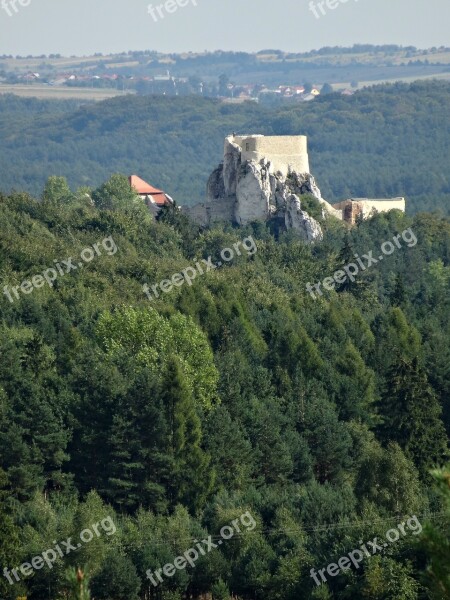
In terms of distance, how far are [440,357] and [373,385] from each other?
8.90 ft

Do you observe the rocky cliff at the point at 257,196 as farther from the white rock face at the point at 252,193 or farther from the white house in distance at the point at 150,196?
the white house in distance at the point at 150,196

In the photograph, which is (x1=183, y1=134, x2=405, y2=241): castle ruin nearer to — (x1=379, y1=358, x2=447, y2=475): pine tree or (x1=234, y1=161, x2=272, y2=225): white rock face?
(x1=234, y1=161, x2=272, y2=225): white rock face

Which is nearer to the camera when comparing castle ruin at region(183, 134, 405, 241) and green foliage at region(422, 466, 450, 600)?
green foliage at region(422, 466, 450, 600)

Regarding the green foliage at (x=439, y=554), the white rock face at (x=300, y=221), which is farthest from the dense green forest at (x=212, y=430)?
the white rock face at (x=300, y=221)

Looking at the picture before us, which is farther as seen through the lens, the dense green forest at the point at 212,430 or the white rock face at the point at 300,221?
the white rock face at the point at 300,221

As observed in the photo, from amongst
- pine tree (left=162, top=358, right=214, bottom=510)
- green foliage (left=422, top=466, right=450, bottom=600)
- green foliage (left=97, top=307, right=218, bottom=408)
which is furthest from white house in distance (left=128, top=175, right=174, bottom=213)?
green foliage (left=422, top=466, right=450, bottom=600)

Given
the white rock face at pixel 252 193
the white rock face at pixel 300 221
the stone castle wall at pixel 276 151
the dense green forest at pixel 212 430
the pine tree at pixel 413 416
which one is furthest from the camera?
the stone castle wall at pixel 276 151

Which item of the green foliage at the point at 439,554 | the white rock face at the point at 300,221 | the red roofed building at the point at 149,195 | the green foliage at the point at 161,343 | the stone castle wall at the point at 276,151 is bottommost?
the red roofed building at the point at 149,195

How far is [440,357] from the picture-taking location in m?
56.1

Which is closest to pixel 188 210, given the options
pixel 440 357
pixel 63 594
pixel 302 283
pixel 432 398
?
pixel 302 283

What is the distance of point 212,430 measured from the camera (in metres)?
46.9

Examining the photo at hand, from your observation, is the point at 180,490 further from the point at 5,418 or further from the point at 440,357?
the point at 440,357

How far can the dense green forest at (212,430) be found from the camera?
38.1 metres

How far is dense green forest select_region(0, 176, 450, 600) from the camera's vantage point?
38.1 metres
